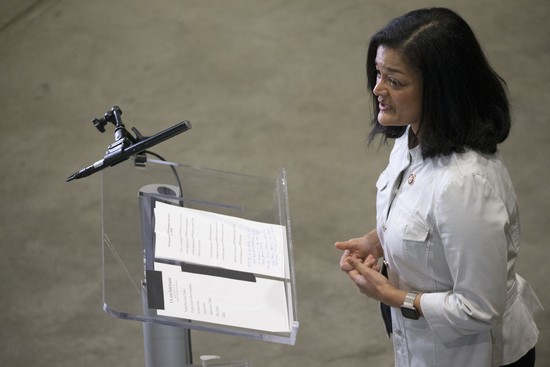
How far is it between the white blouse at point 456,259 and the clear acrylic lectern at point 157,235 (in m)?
0.28

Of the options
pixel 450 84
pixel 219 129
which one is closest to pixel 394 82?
pixel 450 84

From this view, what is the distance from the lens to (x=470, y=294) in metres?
1.72

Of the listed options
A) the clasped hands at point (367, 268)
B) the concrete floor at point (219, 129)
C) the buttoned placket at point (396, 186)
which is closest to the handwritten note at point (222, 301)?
the clasped hands at point (367, 268)

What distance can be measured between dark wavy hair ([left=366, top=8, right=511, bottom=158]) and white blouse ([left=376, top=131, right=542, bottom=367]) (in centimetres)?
5

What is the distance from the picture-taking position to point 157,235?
5.80 feet

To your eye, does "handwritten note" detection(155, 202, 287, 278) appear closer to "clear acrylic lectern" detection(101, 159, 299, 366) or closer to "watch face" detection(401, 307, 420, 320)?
"clear acrylic lectern" detection(101, 159, 299, 366)

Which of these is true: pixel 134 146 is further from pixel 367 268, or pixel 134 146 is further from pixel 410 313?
pixel 410 313

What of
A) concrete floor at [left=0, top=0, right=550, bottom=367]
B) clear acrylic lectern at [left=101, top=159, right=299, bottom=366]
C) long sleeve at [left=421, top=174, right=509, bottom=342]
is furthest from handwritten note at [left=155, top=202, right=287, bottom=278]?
concrete floor at [left=0, top=0, right=550, bottom=367]

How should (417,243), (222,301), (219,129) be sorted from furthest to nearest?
(219,129)
(417,243)
(222,301)

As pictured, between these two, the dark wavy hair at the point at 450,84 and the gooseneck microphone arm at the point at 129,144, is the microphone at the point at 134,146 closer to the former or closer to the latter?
the gooseneck microphone arm at the point at 129,144

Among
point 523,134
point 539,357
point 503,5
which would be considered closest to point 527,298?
point 539,357

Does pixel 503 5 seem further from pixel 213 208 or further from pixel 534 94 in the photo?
pixel 213 208

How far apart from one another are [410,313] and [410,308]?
14 mm

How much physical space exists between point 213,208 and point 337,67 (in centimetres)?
230
